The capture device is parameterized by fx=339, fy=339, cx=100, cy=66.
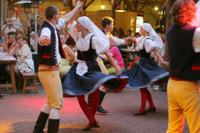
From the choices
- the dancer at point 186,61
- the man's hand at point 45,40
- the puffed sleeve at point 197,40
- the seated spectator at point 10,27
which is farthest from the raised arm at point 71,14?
the seated spectator at point 10,27

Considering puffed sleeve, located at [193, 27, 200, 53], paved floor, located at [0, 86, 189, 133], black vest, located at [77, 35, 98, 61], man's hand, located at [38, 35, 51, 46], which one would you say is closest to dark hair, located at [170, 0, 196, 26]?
puffed sleeve, located at [193, 27, 200, 53]

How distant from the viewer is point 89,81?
493 cm

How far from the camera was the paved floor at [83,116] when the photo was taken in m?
5.45

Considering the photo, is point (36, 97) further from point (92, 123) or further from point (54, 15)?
point (54, 15)

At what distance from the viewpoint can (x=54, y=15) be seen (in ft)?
14.8

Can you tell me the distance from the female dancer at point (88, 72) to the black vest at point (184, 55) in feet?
5.53

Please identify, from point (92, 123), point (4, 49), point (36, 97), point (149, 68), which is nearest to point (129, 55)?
point (4, 49)

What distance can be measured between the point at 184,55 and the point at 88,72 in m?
2.06

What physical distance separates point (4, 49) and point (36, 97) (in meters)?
2.76

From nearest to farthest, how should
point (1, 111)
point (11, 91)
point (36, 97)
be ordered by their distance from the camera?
point (1, 111)
point (36, 97)
point (11, 91)

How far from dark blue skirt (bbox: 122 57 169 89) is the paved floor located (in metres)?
0.63

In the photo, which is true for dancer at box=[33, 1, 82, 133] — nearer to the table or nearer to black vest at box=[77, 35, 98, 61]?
black vest at box=[77, 35, 98, 61]

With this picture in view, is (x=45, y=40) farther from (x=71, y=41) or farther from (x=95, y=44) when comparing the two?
(x=71, y=41)

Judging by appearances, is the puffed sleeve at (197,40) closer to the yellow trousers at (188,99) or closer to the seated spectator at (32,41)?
the yellow trousers at (188,99)
